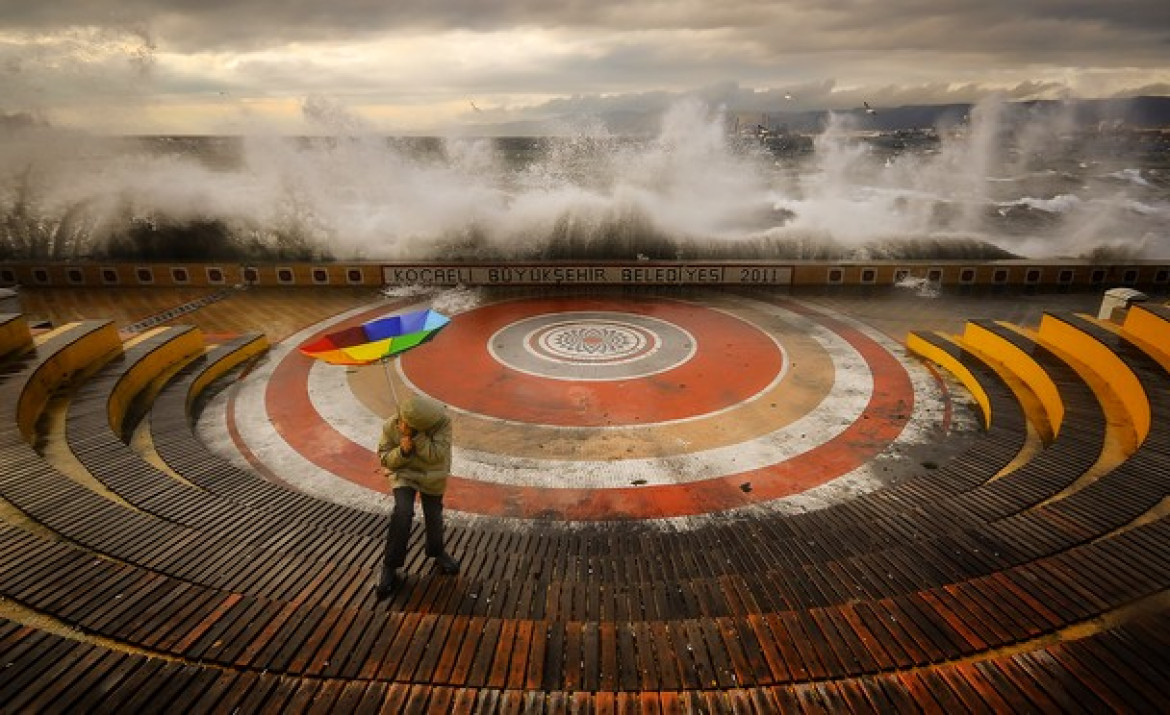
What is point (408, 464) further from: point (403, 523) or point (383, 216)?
point (383, 216)

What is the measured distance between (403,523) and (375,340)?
76.3 inches

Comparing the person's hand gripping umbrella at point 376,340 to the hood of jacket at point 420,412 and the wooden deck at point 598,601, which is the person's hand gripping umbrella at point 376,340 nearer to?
the hood of jacket at point 420,412

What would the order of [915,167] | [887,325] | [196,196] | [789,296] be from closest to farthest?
[887,325]
[789,296]
[196,196]
[915,167]

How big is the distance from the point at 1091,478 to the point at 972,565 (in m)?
3.29

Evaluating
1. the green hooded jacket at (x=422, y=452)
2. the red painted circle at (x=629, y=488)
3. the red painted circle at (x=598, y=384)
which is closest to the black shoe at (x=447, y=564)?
the green hooded jacket at (x=422, y=452)

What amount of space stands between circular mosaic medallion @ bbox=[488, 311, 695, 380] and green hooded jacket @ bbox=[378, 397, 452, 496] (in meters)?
7.57

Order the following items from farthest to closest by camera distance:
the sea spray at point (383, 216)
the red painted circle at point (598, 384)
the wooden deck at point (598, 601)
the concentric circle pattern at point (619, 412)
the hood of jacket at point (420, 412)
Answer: the sea spray at point (383, 216), the red painted circle at point (598, 384), the concentric circle pattern at point (619, 412), the hood of jacket at point (420, 412), the wooden deck at point (598, 601)

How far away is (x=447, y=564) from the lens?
605cm

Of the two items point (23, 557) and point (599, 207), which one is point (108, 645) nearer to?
point (23, 557)

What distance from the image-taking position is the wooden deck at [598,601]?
12.4 ft

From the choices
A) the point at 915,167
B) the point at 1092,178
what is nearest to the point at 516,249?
the point at 915,167

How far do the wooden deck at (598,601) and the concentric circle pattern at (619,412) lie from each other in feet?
3.74

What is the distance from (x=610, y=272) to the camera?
20438mm

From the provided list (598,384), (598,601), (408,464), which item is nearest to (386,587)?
(408,464)
